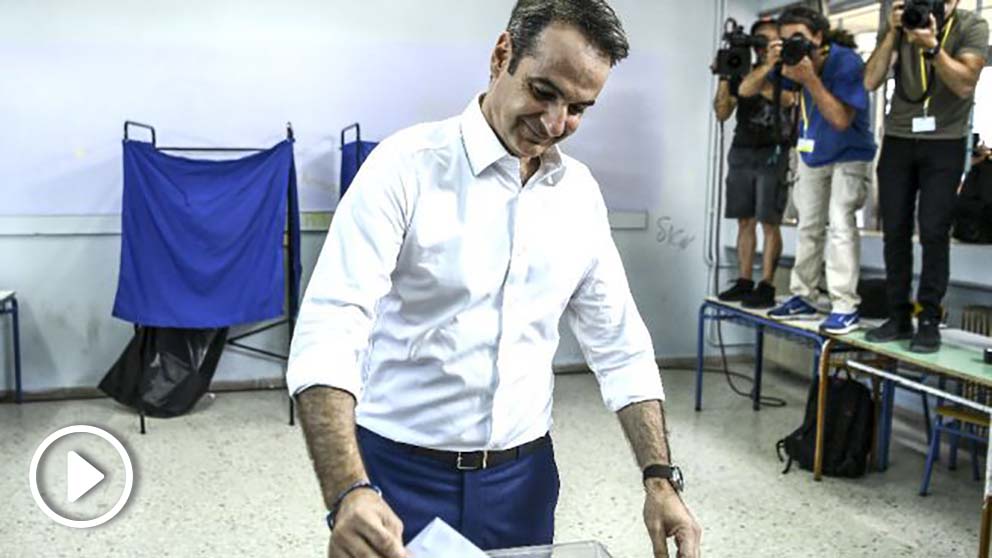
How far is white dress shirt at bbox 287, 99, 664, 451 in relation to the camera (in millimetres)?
1080

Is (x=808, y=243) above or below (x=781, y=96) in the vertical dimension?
below

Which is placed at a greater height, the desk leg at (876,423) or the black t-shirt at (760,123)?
the black t-shirt at (760,123)

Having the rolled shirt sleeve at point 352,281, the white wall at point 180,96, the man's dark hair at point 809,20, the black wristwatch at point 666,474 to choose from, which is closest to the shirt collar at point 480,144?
the rolled shirt sleeve at point 352,281

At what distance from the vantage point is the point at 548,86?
1.04m

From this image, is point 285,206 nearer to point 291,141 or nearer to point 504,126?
point 291,141

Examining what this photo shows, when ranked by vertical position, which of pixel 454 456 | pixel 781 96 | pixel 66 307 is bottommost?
pixel 66 307

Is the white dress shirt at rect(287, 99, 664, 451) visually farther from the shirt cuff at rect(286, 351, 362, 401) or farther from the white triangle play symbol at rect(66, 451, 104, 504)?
the white triangle play symbol at rect(66, 451, 104, 504)

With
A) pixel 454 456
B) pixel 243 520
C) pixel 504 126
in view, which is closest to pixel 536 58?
pixel 504 126

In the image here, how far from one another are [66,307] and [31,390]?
464 mm

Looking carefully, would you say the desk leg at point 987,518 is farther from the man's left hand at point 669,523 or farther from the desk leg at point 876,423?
the man's left hand at point 669,523

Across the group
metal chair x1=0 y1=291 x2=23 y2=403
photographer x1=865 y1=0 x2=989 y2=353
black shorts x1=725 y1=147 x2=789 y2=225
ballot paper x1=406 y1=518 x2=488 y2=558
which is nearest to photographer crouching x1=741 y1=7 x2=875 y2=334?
photographer x1=865 y1=0 x2=989 y2=353

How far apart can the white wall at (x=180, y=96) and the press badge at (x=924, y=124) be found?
84.8 inches

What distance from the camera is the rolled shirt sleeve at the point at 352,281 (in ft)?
3.16

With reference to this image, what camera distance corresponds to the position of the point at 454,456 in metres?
1.26
